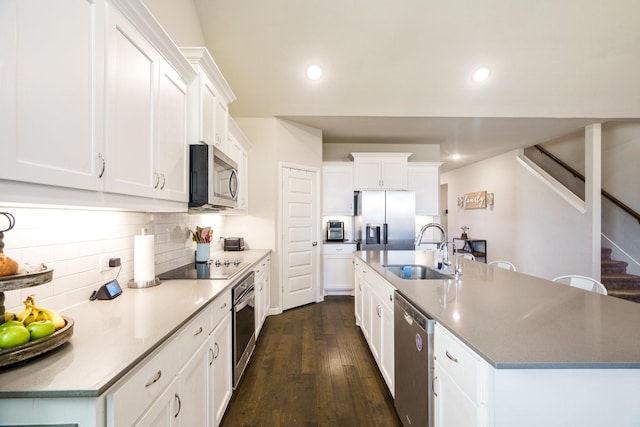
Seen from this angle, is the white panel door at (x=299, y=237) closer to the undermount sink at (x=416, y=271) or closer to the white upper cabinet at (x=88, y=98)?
the undermount sink at (x=416, y=271)

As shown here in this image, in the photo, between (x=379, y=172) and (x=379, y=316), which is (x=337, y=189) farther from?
(x=379, y=316)

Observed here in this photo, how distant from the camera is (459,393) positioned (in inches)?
44.1

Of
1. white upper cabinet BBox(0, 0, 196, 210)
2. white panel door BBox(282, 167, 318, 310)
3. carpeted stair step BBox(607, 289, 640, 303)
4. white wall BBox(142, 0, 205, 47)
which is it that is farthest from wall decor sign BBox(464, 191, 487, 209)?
white upper cabinet BBox(0, 0, 196, 210)

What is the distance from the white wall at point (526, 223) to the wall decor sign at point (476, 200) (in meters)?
0.12

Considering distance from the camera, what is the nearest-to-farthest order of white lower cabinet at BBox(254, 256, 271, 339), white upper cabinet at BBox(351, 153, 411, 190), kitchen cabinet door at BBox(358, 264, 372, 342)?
kitchen cabinet door at BBox(358, 264, 372, 342) → white lower cabinet at BBox(254, 256, 271, 339) → white upper cabinet at BBox(351, 153, 411, 190)

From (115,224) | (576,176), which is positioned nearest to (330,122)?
(115,224)

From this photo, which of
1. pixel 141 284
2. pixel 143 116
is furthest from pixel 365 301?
pixel 143 116

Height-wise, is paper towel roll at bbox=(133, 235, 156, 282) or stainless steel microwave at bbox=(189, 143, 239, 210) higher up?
stainless steel microwave at bbox=(189, 143, 239, 210)

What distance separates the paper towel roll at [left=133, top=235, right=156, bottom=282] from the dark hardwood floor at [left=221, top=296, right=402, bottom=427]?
1093 mm

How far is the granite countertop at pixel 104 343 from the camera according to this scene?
0.76 m

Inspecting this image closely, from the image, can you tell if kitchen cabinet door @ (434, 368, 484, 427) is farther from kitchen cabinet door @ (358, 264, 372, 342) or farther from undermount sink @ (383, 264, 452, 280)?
kitchen cabinet door @ (358, 264, 372, 342)

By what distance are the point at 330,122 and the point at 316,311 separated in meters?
2.83

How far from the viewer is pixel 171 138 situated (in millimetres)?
1775

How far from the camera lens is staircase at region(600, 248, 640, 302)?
13.3ft
